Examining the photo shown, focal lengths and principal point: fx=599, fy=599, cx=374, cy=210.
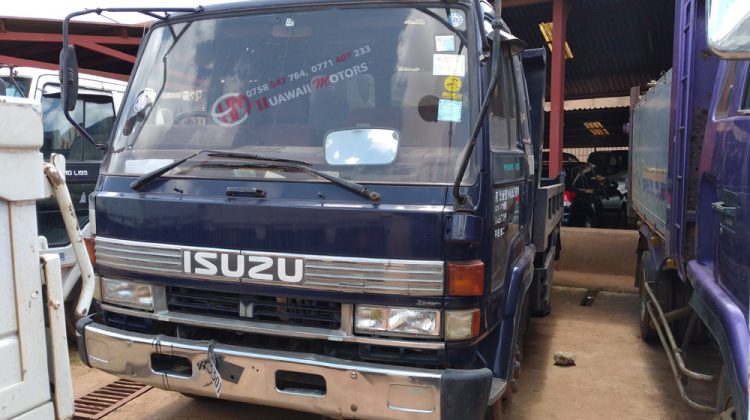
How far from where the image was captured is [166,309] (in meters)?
3.01

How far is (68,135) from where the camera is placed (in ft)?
17.5

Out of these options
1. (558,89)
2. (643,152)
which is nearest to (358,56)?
(643,152)

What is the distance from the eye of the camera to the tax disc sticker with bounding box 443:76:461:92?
2.83 metres

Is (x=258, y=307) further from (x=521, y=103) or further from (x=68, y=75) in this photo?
(x=521, y=103)

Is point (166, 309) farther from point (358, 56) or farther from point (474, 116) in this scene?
point (474, 116)

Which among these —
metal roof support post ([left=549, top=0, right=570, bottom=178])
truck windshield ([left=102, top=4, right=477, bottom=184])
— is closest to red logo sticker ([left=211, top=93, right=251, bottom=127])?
truck windshield ([left=102, top=4, right=477, bottom=184])

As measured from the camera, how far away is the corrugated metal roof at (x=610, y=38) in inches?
431

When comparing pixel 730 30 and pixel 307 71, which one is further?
pixel 307 71

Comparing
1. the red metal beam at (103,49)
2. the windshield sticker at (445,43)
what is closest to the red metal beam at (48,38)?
the red metal beam at (103,49)

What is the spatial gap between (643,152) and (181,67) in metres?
4.79

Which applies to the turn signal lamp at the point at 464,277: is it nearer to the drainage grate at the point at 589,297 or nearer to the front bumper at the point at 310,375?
the front bumper at the point at 310,375

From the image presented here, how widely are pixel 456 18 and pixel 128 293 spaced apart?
7.05 feet

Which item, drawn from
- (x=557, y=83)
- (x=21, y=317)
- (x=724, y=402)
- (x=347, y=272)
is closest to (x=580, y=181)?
(x=557, y=83)

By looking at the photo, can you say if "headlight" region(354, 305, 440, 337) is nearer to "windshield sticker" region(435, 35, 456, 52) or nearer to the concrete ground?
"windshield sticker" region(435, 35, 456, 52)
